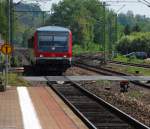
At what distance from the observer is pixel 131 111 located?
63.3ft

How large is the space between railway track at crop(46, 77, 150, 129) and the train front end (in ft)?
40.0

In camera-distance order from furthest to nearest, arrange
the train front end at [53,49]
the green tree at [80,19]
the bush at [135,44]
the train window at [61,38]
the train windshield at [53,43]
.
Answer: the green tree at [80,19], the bush at [135,44], the train window at [61,38], the train windshield at [53,43], the train front end at [53,49]

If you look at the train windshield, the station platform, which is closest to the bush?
the train windshield

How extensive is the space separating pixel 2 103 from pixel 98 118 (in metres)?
4.96

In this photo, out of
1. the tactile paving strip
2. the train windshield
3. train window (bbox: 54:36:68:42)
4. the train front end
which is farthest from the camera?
train window (bbox: 54:36:68:42)

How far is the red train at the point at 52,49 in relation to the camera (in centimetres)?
4041

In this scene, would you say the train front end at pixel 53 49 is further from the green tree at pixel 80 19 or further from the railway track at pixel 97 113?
the green tree at pixel 80 19

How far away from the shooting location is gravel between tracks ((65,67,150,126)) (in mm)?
18775

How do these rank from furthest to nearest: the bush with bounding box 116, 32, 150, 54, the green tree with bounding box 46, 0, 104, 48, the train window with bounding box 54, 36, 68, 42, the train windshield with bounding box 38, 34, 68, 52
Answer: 1. the green tree with bounding box 46, 0, 104, 48
2. the bush with bounding box 116, 32, 150, 54
3. the train window with bounding box 54, 36, 68, 42
4. the train windshield with bounding box 38, 34, 68, 52

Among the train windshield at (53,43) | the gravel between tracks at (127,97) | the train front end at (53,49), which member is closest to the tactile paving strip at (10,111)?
the gravel between tracks at (127,97)

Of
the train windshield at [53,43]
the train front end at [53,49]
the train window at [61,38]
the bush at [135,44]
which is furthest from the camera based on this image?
the bush at [135,44]

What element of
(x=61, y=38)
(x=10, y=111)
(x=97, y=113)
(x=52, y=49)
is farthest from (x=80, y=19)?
(x=10, y=111)

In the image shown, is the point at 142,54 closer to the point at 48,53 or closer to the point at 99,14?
the point at 48,53

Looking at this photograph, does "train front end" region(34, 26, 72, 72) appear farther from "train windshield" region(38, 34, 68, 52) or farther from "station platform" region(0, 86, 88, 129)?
"station platform" region(0, 86, 88, 129)
